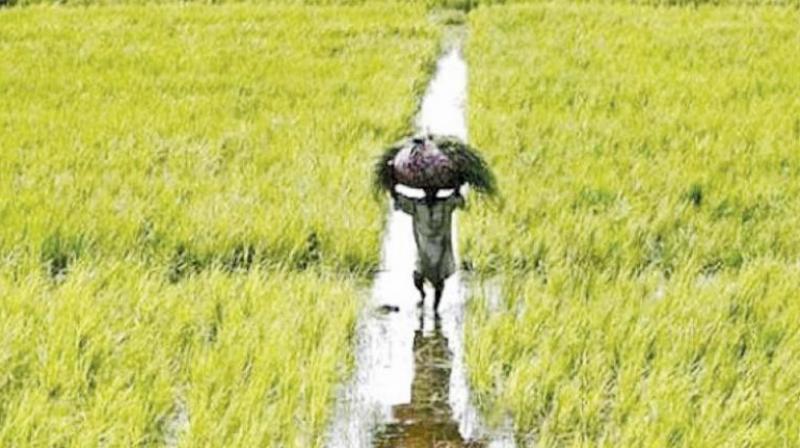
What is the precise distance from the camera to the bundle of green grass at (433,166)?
8.93 feet

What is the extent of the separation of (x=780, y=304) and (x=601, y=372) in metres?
0.70

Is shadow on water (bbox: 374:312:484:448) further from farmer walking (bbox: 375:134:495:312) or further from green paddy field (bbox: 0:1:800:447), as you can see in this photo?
farmer walking (bbox: 375:134:495:312)

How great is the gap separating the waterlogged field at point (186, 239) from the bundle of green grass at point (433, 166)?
43 cm

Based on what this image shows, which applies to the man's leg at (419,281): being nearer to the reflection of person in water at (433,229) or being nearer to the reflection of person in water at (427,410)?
the reflection of person in water at (433,229)

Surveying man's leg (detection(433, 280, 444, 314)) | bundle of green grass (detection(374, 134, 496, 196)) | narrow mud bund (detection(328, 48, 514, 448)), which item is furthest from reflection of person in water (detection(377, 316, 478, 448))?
bundle of green grass (detection(374, 134, 496, 196))

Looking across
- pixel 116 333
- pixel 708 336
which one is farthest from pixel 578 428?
pixel 116 333

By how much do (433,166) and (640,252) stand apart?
1.14 meters

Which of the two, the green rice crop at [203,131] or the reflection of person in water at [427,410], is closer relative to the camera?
the reflection of person in water at [427,410]

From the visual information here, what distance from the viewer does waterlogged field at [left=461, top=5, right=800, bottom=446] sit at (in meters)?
2.54

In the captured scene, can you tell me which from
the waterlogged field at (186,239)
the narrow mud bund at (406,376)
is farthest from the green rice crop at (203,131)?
the narrow mud bund at (406,376)

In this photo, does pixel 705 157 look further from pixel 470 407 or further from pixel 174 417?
pixel 174 417

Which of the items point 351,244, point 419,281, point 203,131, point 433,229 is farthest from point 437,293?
point 203,131

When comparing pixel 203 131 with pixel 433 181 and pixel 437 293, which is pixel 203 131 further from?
pixel 433 181

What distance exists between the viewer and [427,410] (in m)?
2.58
